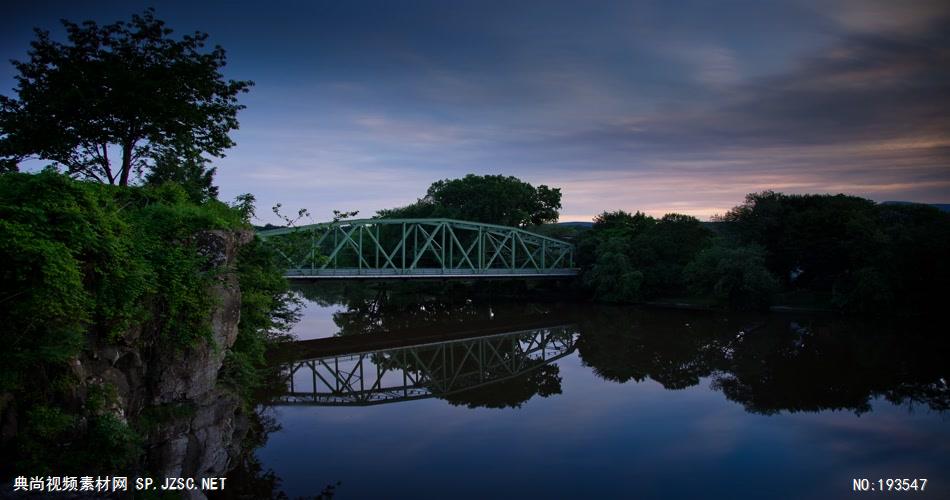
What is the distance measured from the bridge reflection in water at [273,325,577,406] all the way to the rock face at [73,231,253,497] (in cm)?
672

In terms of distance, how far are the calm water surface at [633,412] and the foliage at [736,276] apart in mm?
→ 4395

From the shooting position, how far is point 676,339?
2762cm

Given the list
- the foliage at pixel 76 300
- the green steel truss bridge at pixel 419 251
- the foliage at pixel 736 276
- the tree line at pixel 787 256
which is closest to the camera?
the foliage at pixel 76 300

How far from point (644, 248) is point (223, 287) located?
38.2m

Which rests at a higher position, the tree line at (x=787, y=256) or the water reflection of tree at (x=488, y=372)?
the tree line at (x=787, y=256)

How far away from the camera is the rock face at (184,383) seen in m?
8.47

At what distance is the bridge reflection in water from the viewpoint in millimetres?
18812

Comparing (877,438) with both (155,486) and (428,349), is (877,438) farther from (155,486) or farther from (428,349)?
(428,349)

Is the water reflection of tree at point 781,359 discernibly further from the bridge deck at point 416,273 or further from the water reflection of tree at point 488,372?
the bridge deck at point 416,273

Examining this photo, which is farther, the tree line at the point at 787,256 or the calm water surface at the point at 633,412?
the tree line at the point at 787,256

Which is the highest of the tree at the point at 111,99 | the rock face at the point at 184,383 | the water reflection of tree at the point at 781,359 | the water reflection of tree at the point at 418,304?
the tree at the point at 111,99

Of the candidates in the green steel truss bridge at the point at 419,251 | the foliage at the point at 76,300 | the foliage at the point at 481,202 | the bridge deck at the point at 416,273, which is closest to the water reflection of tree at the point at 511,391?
the green steel truss bridge at the point at 419,251

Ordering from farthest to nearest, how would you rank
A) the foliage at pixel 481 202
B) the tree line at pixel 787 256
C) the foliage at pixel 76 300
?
1. the foliage at pixel 481 202
2. the tree line at pixel 787 256
3. the foliage at pixel 76 300

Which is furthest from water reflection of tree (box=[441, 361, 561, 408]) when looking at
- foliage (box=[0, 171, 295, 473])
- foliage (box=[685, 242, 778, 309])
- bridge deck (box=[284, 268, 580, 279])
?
foliage (box=[685, 242, 778, 309])
